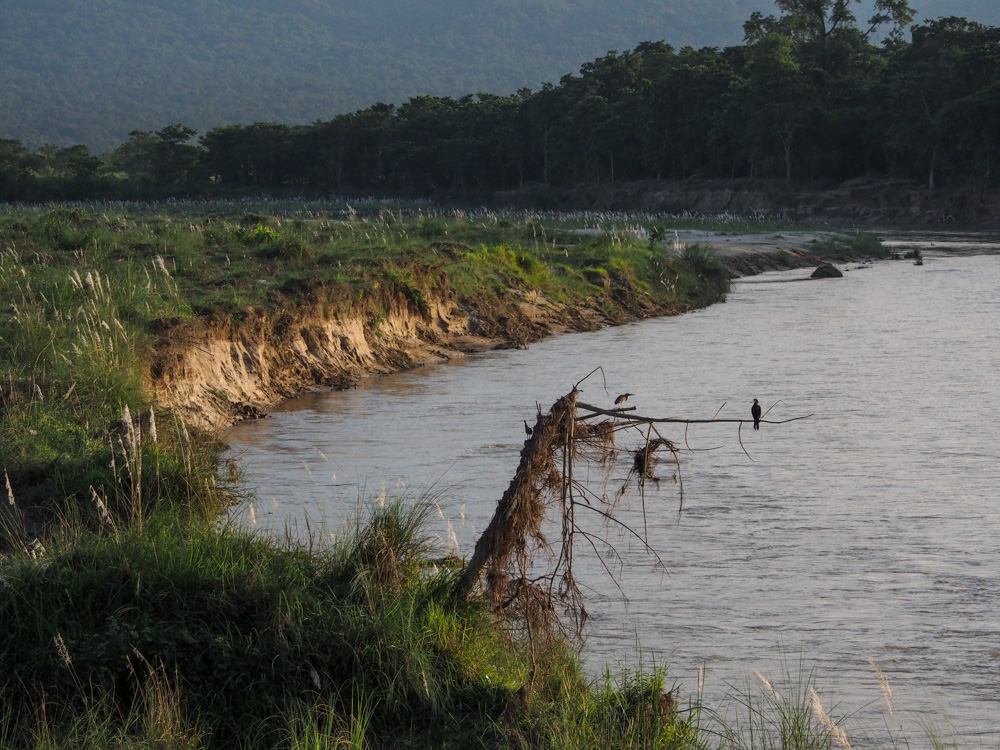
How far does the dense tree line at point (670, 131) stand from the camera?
212 feet

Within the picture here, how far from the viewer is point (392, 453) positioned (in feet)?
41.0

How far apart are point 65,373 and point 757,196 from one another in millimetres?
65708

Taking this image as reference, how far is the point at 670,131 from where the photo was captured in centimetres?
8038

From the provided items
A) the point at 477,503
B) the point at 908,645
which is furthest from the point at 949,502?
the point at 477,503

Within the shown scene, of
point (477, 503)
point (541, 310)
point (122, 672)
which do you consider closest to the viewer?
point (122, 672)

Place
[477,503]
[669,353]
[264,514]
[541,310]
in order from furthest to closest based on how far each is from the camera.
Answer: [541,310] < [669,353] < [477,503] < [264,514]

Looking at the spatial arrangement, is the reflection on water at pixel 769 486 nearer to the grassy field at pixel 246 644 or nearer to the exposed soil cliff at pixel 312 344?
the exposed soil cliff at pixel 312 344

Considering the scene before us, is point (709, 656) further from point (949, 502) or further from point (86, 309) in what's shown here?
point (86, 309)

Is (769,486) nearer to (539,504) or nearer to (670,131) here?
(539,504)

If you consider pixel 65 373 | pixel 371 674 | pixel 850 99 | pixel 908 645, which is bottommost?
pixel 908 645

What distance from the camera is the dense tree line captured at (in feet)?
212

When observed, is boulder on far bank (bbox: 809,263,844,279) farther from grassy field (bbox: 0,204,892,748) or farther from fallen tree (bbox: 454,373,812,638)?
fallen tree (bbox: 454,373,812,638)

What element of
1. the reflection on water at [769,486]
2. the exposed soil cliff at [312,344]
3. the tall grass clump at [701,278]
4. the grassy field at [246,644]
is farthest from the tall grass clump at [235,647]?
the tall grass clump at [701,278]

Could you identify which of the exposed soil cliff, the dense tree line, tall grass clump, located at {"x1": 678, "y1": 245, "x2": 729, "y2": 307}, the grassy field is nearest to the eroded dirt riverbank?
the exposed soil cliff
